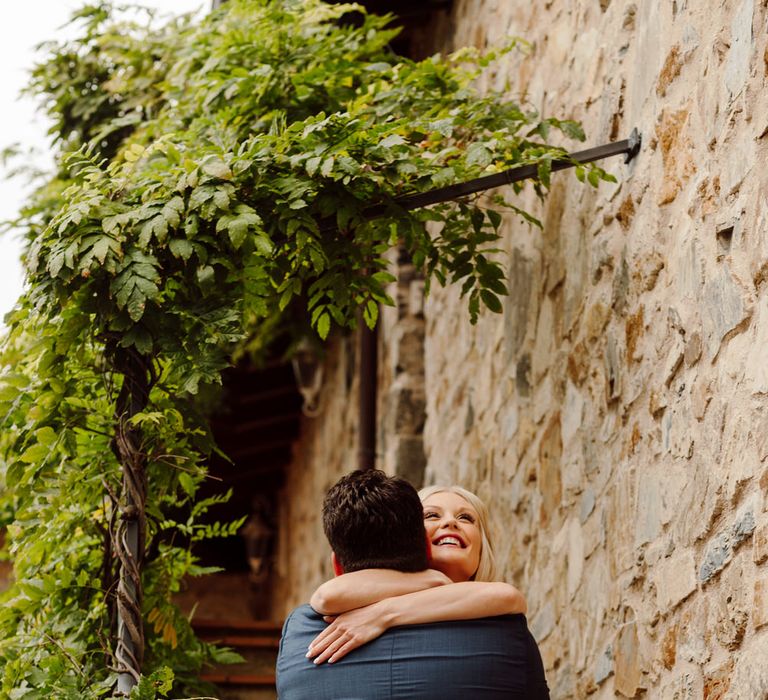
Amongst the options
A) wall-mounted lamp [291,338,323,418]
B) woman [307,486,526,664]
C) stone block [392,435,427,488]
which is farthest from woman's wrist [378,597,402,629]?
wall-mounted lamp [291,338,323,418]

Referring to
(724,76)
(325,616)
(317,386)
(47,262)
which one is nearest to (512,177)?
(724,76)

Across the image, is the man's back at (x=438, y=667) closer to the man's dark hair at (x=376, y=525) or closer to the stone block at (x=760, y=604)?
the man's dark hair at (x=376, y=525)

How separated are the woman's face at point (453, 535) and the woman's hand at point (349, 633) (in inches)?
17.8

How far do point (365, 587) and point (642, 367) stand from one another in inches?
34.8

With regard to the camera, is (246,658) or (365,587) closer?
(365,587)

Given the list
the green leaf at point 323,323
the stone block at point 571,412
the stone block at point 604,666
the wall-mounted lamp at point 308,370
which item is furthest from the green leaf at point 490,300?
the wall-mounted lamp at point 308,370

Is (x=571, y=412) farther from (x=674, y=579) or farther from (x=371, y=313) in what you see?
(x=674, y=579)

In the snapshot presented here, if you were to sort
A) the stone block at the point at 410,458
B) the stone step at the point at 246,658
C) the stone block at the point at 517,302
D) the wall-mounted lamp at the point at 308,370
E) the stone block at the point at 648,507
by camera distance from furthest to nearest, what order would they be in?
the wall-mounted lamp at the point at 308,370, the stone block at the point at 410,458, the stone step at the point at 246,658, the stone block at the point at 517,302, the stone block at the point at 648,507

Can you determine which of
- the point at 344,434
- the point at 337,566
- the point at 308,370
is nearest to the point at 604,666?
the point at 337,566

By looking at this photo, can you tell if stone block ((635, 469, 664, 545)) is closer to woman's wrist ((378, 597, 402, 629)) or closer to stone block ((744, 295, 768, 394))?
stone block ((744, 295, 768, 394))

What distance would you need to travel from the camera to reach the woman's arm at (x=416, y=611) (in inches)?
83.0

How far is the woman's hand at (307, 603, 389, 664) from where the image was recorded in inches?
83.3

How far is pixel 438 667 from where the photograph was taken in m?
2.05

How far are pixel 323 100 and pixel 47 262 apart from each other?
4.26ft
